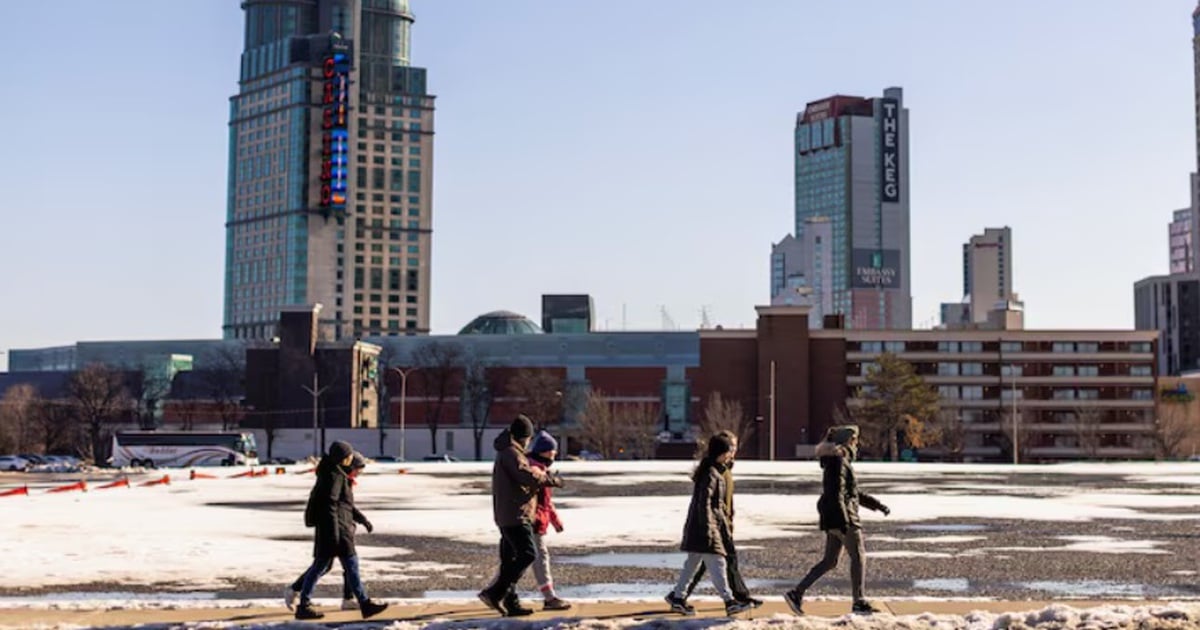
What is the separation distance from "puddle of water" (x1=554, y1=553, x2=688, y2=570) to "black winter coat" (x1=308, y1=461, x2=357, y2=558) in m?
7.08

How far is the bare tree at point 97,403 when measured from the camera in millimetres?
139250

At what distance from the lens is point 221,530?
29.2m

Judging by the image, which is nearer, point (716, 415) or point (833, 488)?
point (833, 488)

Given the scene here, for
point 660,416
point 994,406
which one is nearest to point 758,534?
point 994,406

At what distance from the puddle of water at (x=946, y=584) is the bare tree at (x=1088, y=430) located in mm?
124719

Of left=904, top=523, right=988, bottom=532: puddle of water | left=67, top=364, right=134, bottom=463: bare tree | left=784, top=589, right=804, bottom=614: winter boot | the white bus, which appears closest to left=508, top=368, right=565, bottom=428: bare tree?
left=67, top=364, right=134, bottom=463: bare tree

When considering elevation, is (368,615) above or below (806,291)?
below

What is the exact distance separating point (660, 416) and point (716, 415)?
1156 inches

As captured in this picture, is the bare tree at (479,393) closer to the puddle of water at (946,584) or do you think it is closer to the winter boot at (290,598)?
the puddle of water at (946,584)

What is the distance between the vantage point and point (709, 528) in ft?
49.4

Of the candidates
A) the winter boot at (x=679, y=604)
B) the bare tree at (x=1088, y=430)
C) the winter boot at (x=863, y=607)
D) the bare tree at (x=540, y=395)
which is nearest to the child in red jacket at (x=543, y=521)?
the winter boot at (x=679, y=604)

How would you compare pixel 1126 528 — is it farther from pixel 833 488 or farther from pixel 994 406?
pixel 994 406

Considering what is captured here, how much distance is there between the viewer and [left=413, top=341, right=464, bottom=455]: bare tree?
15675cm

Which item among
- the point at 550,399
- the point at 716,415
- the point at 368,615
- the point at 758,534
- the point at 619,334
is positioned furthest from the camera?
the point at 619,334
